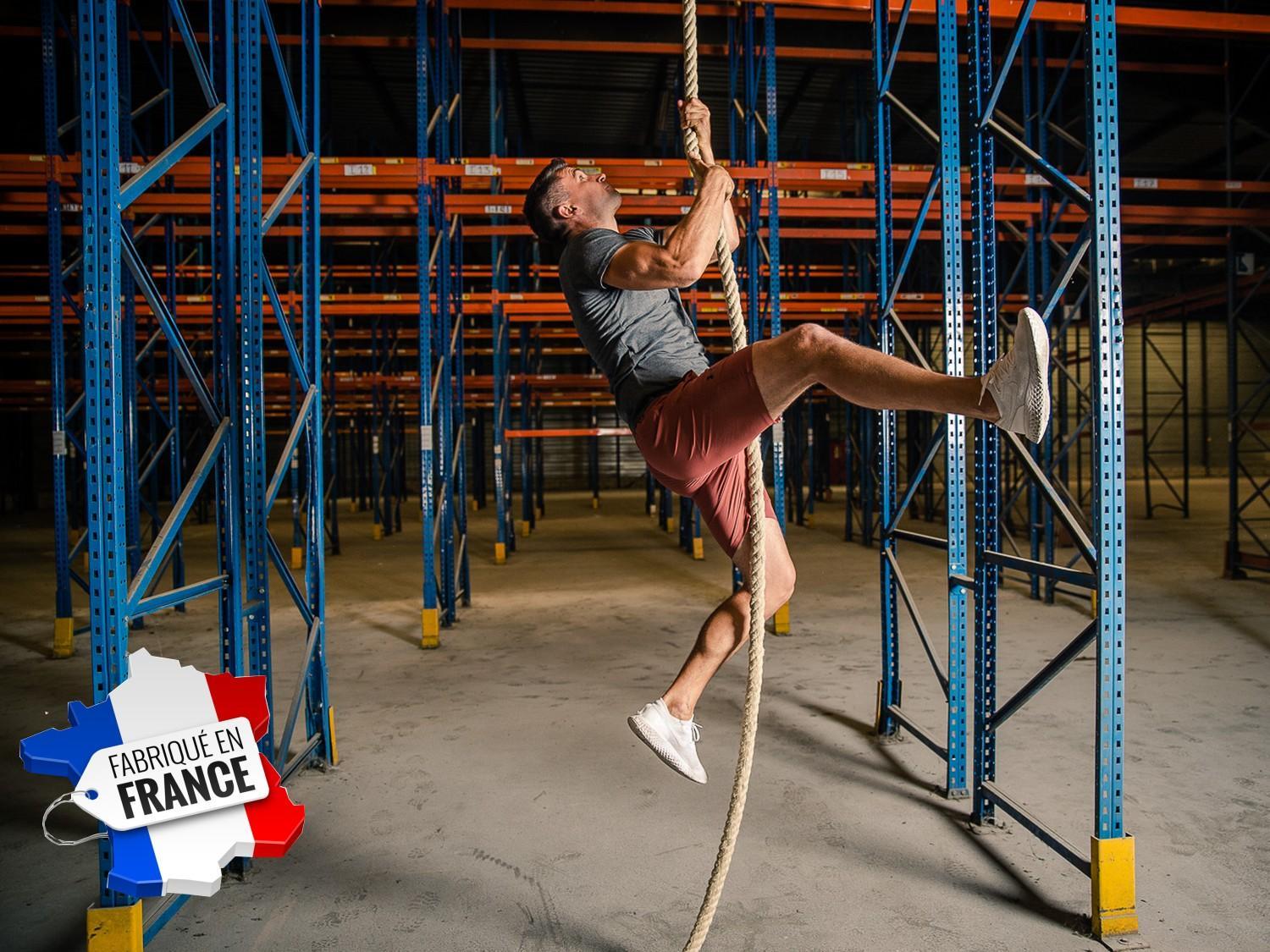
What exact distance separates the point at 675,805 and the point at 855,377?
2243 mm

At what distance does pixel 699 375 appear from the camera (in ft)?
9.41

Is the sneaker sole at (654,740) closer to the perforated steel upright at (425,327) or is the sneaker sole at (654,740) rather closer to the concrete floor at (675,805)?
the concrete floor at (675,805)

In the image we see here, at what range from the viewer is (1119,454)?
287 cm

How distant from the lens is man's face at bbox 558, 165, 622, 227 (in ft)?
10.5

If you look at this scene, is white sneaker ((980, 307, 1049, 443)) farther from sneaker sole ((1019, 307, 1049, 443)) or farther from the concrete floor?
the concrete floor

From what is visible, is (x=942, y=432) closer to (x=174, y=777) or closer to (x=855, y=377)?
(x=855, y=377)

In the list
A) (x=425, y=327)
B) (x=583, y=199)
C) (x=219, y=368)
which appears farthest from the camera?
(x=425, y=327)

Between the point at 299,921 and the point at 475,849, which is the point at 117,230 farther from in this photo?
the point at 475,849

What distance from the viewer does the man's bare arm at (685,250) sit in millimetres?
2646

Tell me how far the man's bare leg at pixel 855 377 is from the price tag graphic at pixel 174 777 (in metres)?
1.84

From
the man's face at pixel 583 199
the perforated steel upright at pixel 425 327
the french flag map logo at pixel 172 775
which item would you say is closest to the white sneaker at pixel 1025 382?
the man's face at pixel 583 199

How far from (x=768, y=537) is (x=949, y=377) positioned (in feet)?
3.21

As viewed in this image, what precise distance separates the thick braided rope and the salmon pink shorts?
78 mm

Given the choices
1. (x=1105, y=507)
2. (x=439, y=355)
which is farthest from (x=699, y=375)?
(x=439, y=355)
